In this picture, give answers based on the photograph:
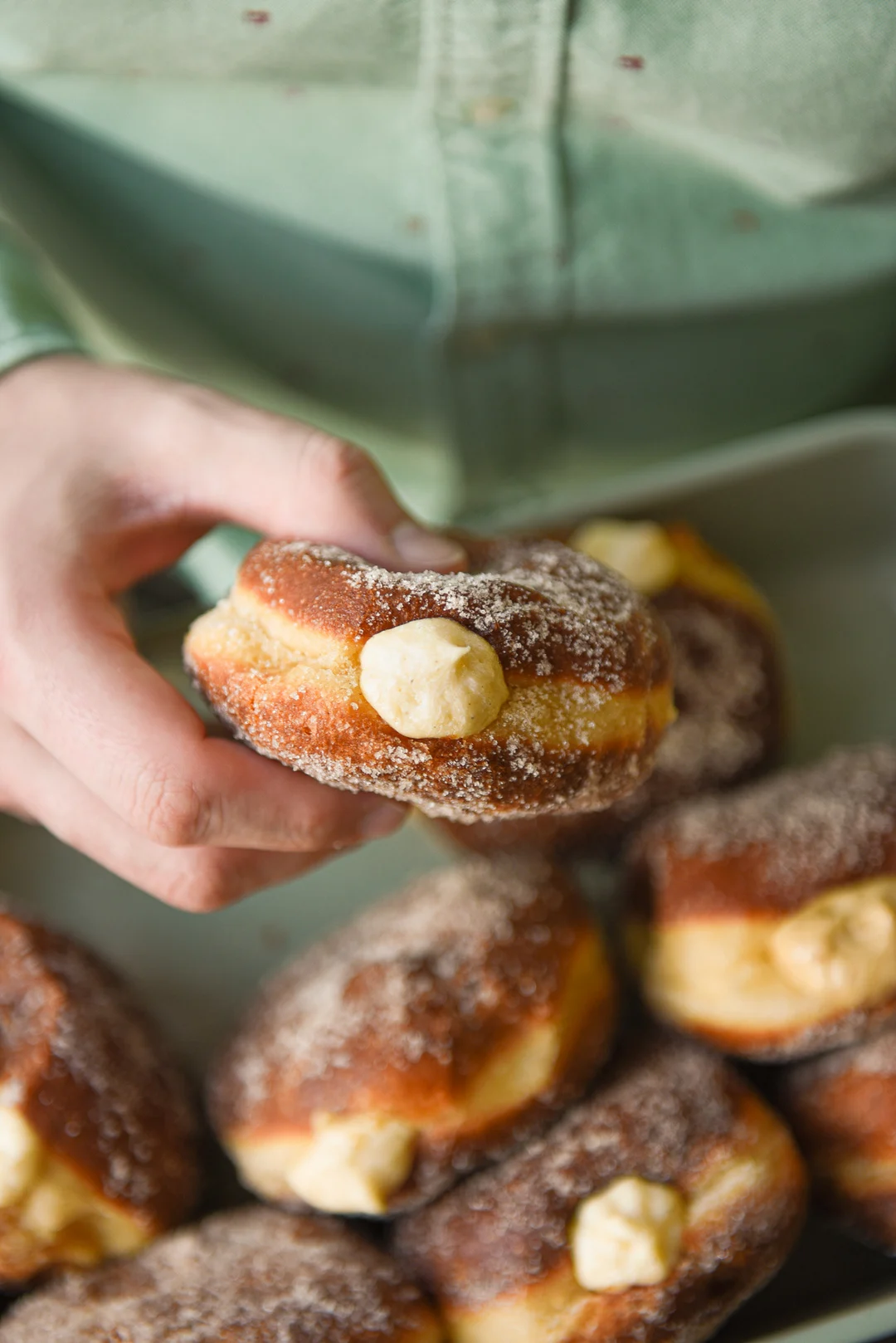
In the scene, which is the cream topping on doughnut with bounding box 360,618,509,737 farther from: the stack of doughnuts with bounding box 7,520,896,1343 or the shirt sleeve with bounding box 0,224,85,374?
the shirt sleeve with bounding box 0,224,85,374

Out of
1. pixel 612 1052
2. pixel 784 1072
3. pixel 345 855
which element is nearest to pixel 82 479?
pixel 345 855

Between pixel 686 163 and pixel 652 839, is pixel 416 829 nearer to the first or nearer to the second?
pixel 652 839

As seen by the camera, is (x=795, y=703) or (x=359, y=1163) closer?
(x=359, y=1163)

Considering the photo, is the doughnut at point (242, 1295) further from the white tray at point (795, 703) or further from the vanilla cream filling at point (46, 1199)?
the white tray at point (795, 703)

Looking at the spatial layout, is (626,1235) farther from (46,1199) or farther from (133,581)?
(133,581)

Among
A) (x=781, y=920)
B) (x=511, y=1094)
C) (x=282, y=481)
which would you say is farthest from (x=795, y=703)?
(x=282, y=481)
